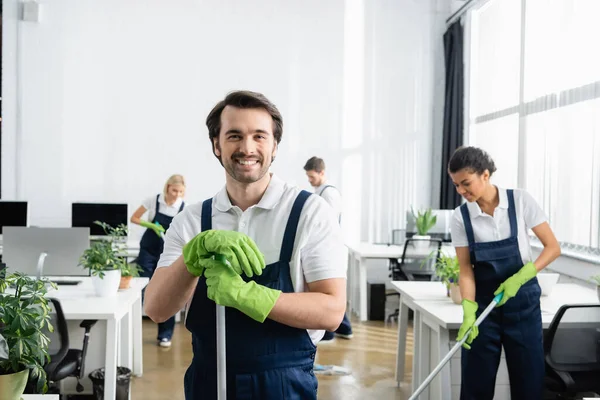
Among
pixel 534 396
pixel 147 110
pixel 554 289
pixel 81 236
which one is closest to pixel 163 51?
pixel 147 110

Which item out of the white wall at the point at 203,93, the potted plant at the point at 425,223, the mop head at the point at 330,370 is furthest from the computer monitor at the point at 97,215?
the potted plant at the point at 425,223

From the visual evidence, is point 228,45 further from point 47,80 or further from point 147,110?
point 47,80

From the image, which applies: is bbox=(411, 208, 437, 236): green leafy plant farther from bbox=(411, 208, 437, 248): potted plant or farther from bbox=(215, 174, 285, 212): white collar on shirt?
bbox=(215, 174, 285, 212): white collar on shirt

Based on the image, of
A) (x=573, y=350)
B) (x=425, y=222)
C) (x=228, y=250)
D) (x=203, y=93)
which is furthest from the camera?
(x=203, y=93)

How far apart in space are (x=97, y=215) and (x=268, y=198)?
15.0 ft

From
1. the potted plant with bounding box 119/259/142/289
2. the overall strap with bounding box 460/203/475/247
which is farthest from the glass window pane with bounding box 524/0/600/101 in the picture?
the potted plant with bounding box 119/259/142/289

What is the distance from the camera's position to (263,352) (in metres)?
1.41

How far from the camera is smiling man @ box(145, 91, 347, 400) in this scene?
1.35 m

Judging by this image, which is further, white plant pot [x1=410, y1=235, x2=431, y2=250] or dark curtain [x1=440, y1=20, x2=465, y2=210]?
dark curtain [x1=440, y1=20, x2=465, y2=210]

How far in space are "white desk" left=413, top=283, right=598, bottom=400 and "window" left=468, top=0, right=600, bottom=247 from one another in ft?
3.94

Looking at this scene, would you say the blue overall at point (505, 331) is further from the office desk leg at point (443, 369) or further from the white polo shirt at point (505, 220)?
the office desk leg at point (443, 369)

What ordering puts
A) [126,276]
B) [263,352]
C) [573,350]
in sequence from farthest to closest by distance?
1. [126,276]
2. [573,350]
3. [263,352]

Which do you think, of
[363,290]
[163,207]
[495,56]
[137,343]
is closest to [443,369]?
[137,343]

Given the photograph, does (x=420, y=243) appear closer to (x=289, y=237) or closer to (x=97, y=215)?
(x=97, y=215)
